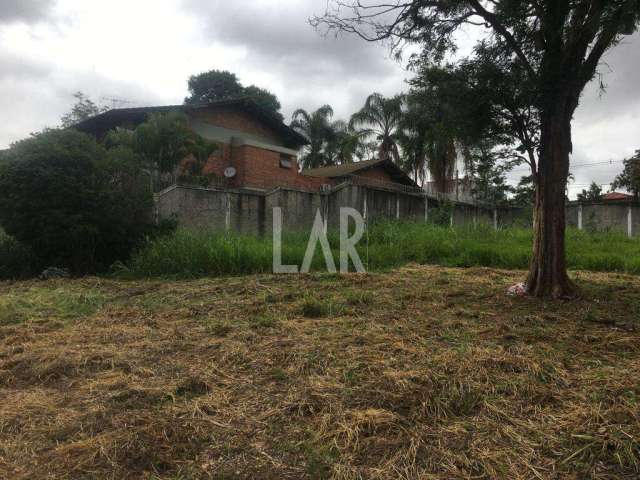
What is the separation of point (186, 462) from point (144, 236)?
21.6ft

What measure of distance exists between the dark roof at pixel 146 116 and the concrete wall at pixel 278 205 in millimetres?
6359

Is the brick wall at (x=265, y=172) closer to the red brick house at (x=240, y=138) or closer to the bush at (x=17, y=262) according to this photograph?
the red brick house at (x=240, y=138)

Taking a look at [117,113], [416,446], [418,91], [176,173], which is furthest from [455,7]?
[117,113]

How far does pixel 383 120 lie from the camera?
2450 centimetres

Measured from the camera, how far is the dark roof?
48.9 feet

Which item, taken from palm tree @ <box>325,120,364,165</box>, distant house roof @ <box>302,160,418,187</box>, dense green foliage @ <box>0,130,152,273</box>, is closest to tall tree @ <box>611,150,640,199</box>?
distant house roof @ <box>302,160,418,187</box>

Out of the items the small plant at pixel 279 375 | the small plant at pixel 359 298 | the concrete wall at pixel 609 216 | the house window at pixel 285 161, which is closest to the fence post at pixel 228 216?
the small plant at pixel 359 298

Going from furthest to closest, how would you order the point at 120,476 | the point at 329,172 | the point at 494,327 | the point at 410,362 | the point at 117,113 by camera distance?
the point at 329,172, the point at 117,113, the point at 494,327, the point at 410,362, the point at 120,476

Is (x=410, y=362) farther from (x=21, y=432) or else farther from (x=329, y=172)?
(x=329, y=172)

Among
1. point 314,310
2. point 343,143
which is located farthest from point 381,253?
point 343,143

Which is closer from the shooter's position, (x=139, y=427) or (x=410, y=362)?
(x=139, y=427)

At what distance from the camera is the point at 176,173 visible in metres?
13.1

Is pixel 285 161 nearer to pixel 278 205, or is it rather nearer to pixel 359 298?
pixel 278 205

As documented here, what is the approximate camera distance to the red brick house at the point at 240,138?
15.7 meters
